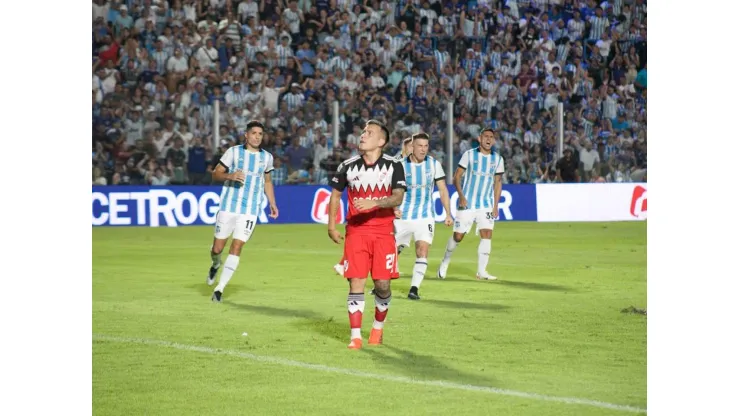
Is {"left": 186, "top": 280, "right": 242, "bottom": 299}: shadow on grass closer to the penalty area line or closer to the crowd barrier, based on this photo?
the penalty area line

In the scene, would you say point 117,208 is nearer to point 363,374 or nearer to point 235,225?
point 235,225

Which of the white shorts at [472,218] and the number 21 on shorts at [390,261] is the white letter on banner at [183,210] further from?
the number 21 on shorts at [390,261]

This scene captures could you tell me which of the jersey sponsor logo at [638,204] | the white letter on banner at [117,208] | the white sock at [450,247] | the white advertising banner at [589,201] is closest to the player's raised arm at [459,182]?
the white sock at [450,247]

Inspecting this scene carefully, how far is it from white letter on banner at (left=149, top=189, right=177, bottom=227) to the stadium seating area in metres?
0.31

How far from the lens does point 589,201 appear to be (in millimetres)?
23750

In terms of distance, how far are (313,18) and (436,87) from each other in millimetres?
2960

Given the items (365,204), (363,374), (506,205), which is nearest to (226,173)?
(365,204)

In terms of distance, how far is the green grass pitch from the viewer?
7293 mm

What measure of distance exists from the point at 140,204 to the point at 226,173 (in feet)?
32.4

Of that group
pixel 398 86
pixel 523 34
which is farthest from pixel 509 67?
pixel 398 86

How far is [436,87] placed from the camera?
23438mm

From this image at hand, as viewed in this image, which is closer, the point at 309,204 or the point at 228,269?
the point at 228,269

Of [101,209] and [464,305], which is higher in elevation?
[101,209]
